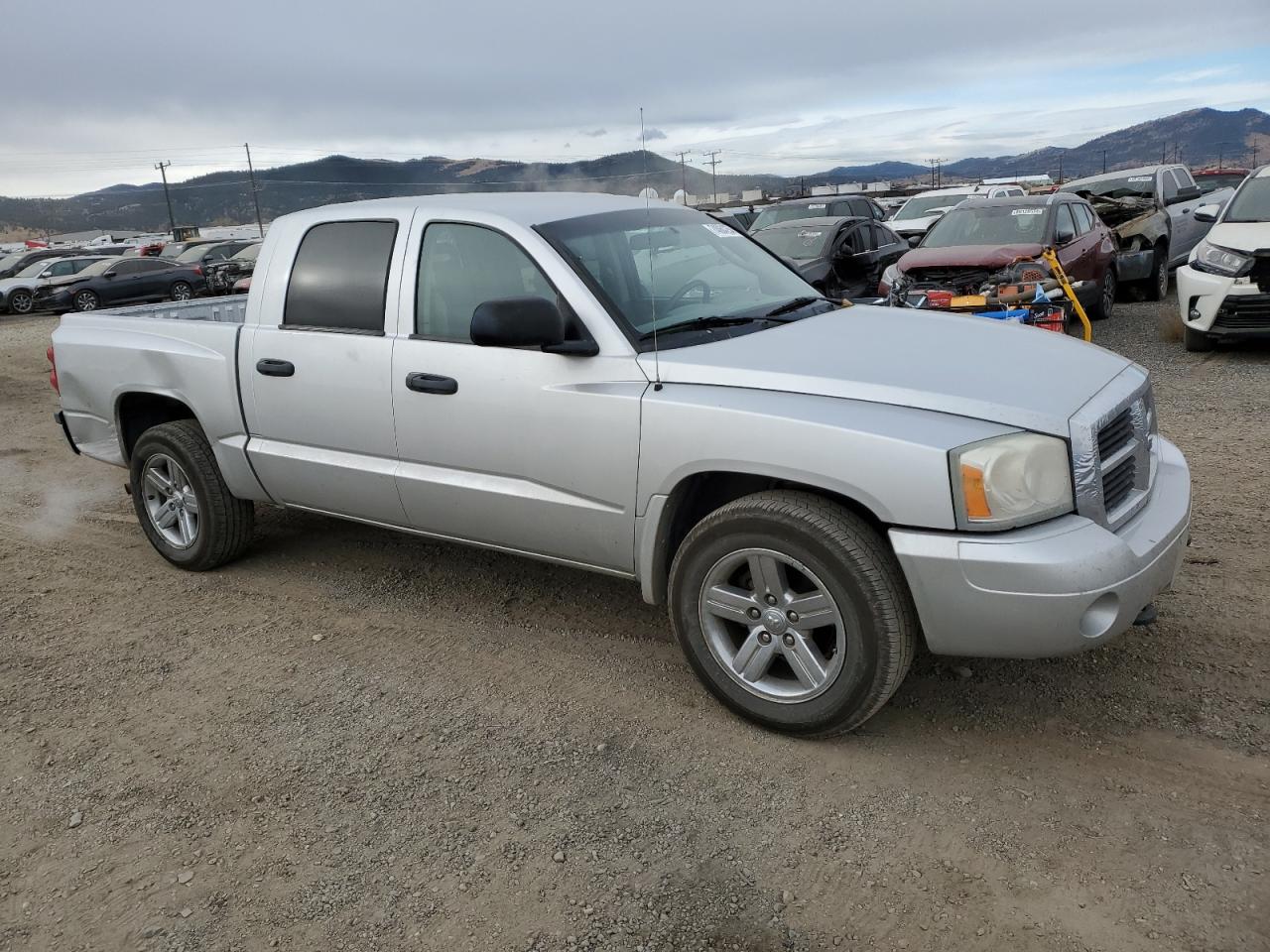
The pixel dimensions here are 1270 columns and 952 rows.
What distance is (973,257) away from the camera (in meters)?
10.2

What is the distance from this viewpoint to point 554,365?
3.66m

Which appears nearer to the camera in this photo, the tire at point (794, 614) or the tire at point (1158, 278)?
the tire at point (794, 614)

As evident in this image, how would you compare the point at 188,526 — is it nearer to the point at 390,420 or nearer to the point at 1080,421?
the point at 390,420

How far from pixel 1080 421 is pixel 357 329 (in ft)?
9.32

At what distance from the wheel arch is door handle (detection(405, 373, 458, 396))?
98cm

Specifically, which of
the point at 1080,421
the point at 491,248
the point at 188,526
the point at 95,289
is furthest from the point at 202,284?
the point at 1080,421

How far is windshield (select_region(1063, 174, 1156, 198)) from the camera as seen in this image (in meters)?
16.0

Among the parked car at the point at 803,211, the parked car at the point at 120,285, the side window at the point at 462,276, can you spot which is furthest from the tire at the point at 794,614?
the parked car at the point at 120,285

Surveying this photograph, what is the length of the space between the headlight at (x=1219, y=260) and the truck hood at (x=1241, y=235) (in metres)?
0.05

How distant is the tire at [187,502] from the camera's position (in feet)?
16.5

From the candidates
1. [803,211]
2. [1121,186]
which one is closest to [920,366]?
[803,211]

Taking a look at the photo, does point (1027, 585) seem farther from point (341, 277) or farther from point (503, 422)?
point (341, 277)

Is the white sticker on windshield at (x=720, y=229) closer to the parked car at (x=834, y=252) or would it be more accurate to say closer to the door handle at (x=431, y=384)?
the door handle at (x=431, y=384)

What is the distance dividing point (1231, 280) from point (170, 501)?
8.83 meters
